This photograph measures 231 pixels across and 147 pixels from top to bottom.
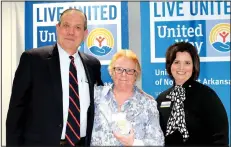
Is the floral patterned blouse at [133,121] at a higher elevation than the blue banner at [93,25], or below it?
below

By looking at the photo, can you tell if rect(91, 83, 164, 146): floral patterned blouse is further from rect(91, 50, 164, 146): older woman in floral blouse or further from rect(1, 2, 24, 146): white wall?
rect(1, 2, 24, 146): white wall

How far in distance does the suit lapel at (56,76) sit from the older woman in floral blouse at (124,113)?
26 centimetres

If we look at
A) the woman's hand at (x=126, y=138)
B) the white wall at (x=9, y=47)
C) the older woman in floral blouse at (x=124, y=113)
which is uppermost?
the white wall at (x=9, y=47)

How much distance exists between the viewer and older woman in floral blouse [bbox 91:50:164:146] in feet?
6.67

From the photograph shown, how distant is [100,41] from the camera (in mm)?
3252

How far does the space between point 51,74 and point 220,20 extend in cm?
197

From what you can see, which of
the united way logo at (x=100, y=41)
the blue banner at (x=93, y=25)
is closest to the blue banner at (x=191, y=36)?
the blue banner at (x=93, y=25)

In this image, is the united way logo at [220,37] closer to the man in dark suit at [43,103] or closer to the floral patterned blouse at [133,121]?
the floral patterned blouse at [133,121]

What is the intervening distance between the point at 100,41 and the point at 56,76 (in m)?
1.19

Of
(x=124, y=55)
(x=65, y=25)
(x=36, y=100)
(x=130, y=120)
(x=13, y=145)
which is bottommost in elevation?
(x=13, y=145)

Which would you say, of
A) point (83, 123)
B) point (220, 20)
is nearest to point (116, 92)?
point (83, 123)

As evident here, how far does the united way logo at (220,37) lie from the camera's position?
3.18 m

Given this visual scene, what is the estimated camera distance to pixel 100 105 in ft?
7.00

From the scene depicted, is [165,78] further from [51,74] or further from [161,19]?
[51,74]
